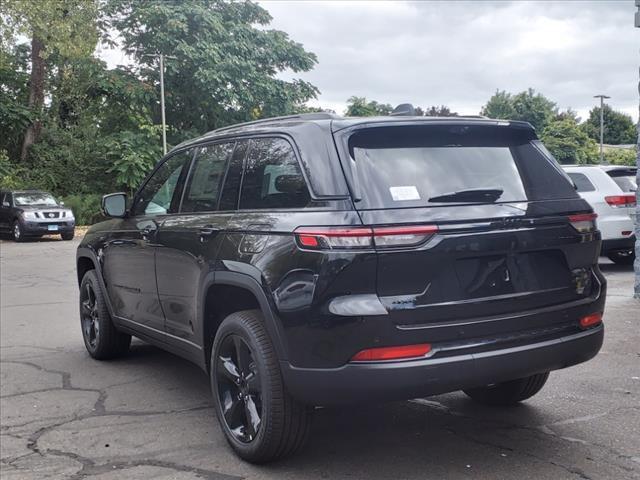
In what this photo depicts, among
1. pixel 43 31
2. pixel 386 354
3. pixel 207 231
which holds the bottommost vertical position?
pixel 386 354

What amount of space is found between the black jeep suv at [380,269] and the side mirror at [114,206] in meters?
1.40

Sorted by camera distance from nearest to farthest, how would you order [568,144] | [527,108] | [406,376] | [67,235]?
[406,376], [67,235], [568,144], [527,108]

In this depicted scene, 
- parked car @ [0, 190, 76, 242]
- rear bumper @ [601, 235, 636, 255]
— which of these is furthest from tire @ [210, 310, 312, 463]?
parked car @ [0, 190, 76, 242]

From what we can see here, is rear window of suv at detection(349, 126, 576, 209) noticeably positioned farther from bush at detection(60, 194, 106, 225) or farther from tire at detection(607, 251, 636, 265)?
bush at detection(60, 194, 106, 225)

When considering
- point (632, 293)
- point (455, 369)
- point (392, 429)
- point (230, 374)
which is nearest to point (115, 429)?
point (230, 374)

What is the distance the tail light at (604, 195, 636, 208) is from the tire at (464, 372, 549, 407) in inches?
272

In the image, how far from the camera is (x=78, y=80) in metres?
33.5

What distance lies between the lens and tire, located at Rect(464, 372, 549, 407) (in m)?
4.38

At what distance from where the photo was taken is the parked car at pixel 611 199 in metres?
10.5

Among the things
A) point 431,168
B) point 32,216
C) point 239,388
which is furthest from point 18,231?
point 431,168

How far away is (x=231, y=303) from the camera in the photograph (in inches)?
159

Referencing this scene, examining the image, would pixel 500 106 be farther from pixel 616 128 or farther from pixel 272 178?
pixel 272 178

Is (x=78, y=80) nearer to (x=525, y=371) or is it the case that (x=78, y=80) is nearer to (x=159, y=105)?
(x=159, y=105)

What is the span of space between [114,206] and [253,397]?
2.43 metres
